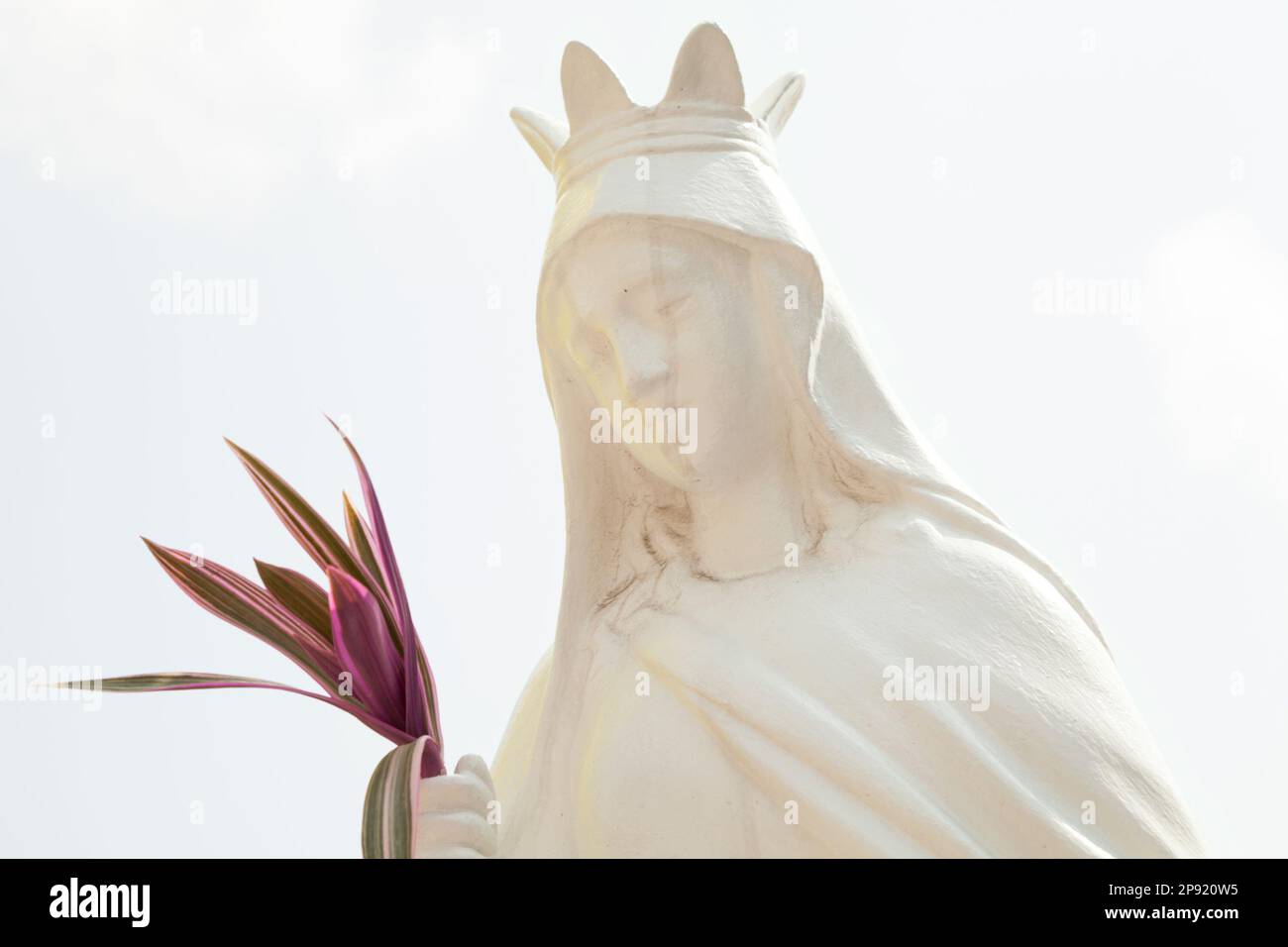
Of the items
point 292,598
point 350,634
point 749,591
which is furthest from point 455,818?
point 749,591

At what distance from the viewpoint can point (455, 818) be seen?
465 centimetres

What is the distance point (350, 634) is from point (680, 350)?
1158 mm

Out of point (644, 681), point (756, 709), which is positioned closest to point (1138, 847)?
point (756, 709)

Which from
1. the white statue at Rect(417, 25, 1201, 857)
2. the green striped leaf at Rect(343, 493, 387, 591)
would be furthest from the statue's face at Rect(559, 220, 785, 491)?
the green striped leaf at Rect(343, 493, 387, 591)

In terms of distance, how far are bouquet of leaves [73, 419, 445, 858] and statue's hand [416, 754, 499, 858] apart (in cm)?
6

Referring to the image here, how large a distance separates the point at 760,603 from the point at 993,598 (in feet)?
1.95

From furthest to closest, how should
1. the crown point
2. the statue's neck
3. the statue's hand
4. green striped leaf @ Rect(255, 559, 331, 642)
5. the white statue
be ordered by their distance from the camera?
the crown point < the statue's neck < green striped leaf @ Rect(255, 559, 331, 642) < the statue's hand < the white statue

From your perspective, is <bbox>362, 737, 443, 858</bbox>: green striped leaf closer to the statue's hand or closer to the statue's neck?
the statue's hand

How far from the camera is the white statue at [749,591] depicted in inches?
174

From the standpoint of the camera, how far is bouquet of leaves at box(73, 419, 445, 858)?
4.63 metres

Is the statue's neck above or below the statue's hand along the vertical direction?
above

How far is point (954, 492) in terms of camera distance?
4980 millimetres

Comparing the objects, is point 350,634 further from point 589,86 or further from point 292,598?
point 589,86

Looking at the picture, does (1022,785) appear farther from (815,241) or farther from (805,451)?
(815,241)
